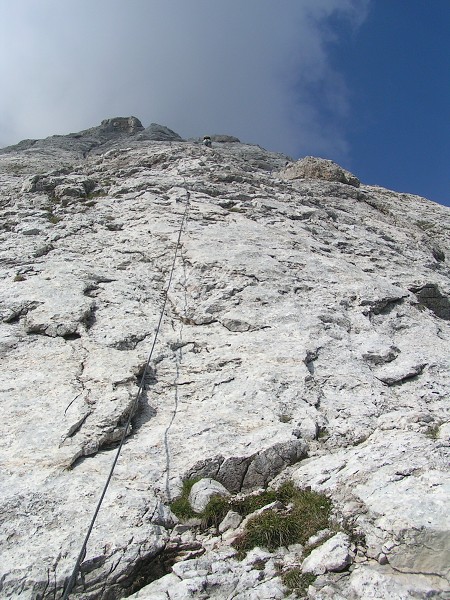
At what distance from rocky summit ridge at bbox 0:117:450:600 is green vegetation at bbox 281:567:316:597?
24mm

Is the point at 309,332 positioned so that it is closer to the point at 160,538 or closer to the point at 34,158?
the point at 160,538

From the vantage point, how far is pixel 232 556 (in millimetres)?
7410

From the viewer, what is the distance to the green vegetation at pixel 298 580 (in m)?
6.47

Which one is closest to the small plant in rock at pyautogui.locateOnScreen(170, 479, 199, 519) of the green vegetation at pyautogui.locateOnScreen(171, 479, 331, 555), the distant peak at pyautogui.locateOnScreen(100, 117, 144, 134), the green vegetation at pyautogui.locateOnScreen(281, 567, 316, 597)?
the green vegetation at pyautogui.locateOnScreen(171, 479, 331, 555)

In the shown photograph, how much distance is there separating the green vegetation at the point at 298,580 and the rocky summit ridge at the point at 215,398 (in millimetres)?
24

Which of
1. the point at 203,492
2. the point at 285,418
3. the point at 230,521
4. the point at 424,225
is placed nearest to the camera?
the point at 230,521

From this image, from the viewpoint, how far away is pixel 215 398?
37.5ft

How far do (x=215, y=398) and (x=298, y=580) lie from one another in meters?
5.27

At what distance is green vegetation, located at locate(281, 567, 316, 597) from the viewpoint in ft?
21.2

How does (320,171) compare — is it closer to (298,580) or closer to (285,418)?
(285,418)

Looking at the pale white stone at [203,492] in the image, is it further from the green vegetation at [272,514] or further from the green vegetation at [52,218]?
the green vegetation at [52,218]

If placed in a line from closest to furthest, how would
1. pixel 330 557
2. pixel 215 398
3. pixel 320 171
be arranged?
1. pixel 330 557
2. pixel 215 398
3. pixel 320 171

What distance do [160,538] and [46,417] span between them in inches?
163

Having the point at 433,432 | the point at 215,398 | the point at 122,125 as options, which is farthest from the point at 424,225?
the point at 122,125
